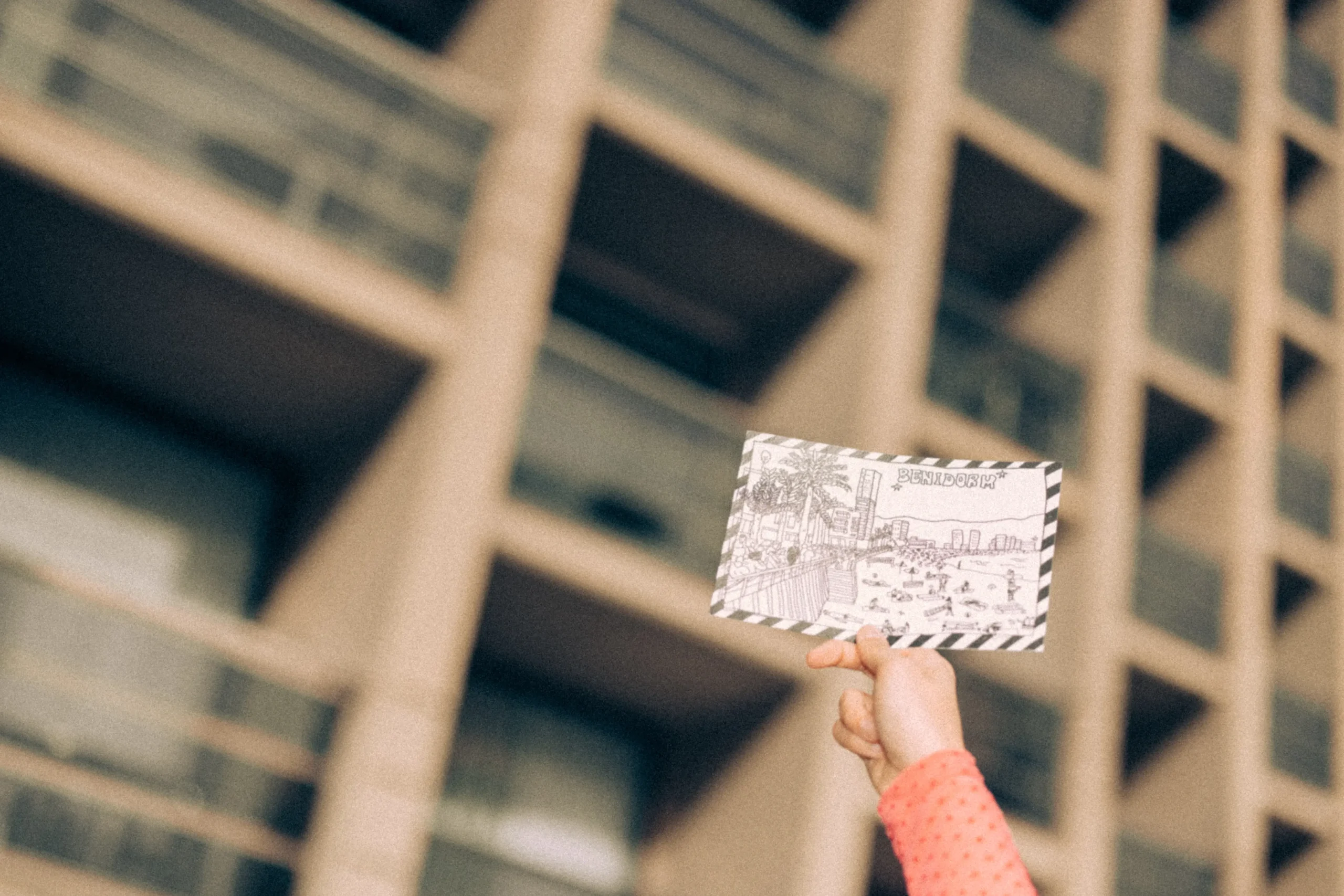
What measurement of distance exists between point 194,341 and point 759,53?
15.3ft

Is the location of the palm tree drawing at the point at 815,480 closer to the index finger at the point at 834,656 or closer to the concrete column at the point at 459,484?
the index finger at the point at 834,656

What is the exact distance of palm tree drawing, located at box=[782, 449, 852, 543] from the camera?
9.26ft

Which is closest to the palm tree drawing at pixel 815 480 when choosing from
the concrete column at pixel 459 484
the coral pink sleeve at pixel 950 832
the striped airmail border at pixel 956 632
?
the striped airmail border at pixel 956 632

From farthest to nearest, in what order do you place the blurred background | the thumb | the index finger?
the blurred background
the index finger
the thumb

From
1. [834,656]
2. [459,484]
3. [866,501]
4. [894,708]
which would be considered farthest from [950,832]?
[459,484]

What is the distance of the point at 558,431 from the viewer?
8.95 m

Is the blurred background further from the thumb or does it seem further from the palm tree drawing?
the thumb

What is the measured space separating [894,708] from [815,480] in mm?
931

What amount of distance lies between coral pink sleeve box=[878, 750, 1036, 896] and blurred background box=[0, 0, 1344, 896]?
5.69m

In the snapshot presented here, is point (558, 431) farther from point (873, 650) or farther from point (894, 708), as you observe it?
point (894, 708)

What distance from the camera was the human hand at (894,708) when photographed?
75.0 inches

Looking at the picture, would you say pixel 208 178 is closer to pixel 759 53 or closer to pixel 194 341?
pixel 194 341

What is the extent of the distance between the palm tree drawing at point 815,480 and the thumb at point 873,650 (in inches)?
23.1

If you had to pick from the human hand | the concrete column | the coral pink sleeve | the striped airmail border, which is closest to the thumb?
the human hand
